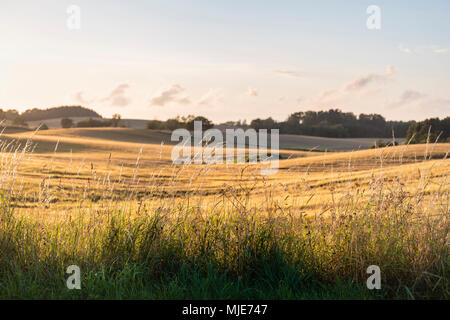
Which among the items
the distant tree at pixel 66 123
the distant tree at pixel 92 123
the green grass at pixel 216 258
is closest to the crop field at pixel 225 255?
the green grass at pixel 216 258

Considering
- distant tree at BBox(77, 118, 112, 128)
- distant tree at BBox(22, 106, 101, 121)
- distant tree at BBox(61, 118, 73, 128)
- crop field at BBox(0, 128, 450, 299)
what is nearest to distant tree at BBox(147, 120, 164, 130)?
distant tree at BBox(77, 118, 112, 128)

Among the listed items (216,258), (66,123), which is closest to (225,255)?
(216,258)

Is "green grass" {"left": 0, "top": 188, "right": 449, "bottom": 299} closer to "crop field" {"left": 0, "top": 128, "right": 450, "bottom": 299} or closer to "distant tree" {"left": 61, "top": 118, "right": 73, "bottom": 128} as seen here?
"crop field" {"left": 0, "top": 128, "right": 450, "bottom": 299}

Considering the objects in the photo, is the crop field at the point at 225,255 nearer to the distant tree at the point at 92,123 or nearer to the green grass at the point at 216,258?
the green grass at the point at 216,258

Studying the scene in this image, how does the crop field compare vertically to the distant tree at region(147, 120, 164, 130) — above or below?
below

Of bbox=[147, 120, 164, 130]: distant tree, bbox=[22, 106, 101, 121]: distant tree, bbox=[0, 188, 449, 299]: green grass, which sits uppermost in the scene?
bbox=[22, 106, 101, 121]: distant tree

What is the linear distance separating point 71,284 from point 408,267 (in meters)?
3.66

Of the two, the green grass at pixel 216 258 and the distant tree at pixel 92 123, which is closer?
the green grass at pixel 216 258

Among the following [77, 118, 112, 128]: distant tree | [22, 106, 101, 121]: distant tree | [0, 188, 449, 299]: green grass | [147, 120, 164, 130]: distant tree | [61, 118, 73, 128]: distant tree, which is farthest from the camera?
[22, 106, 101, 121]: distant tree

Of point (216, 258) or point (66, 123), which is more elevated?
point (66, 123)

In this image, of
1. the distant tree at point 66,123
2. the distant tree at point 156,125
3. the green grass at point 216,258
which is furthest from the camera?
the distant tree at point 66,123

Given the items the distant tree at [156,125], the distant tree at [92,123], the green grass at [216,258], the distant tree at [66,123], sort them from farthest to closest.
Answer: the distant tree at [92,123] → the distant tree at [66,123] → the distant tree at [156,125] → the green grass at [216,258]

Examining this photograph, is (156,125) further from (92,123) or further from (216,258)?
(216,258)

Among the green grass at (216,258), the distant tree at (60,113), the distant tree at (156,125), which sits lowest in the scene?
the green grass at (216,258)
